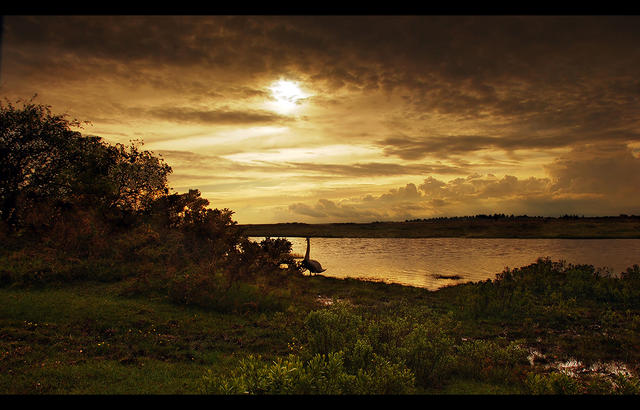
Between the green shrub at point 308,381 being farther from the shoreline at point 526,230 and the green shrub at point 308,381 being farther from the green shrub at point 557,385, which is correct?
the shoreline at point 526,230

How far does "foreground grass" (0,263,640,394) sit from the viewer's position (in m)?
7.58

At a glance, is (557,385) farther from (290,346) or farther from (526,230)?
(526,230)

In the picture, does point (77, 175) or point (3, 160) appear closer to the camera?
point (3, 160)

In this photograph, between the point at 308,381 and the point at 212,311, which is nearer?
the point at 308,381

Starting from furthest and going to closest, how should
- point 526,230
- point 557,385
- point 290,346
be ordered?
point 526,230 < point 290,346 < point 557,385

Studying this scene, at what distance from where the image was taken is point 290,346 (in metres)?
12.4

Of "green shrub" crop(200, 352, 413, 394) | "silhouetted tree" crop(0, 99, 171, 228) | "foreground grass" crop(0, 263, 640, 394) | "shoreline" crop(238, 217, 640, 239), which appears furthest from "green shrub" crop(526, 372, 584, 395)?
"shoreline" crop(238, 217, 640, 239)

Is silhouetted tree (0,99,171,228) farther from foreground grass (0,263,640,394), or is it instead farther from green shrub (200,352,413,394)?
green shrub (200,352,413,394)

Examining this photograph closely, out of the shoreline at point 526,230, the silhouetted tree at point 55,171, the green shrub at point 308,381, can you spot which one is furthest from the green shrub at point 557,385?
the shoreline at point 526,230

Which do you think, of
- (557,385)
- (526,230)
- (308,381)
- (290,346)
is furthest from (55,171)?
(526,230)
